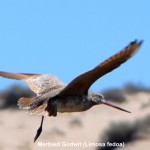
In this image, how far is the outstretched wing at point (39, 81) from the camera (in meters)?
16.2

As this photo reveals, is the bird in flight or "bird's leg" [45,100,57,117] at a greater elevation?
the bird in flight

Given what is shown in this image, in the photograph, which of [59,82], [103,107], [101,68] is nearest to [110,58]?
[101,68]

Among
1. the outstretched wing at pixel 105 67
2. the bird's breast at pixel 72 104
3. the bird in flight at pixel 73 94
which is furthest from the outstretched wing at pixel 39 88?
the outstretched wing at pixel 105 67

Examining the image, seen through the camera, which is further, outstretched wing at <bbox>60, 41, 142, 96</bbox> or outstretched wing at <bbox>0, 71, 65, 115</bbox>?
outstretched wing at <bbox>0, 71, 65, 115</bbox>

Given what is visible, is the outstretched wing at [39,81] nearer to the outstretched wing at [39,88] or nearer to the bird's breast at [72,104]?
the outstretched wing at [39,88]

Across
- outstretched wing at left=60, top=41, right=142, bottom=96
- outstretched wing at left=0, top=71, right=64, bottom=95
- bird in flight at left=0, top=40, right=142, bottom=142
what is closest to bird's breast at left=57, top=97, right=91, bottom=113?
bird in flight at left=0, top=40, right=142, bottom=142

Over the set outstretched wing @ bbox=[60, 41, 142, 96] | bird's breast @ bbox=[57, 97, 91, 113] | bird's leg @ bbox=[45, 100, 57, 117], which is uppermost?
outstretched wing @ bbox=[60, 41, 142, 96]

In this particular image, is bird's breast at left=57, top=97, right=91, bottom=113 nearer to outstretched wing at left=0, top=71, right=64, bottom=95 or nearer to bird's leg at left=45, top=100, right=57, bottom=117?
bird's leg at left=45, top=100, right=57, bottom=117

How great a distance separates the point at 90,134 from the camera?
23.3 metres

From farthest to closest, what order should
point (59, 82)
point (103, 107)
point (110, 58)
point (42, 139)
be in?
1. point (103, 107)
2. point (42, 139)
3. point (59, 82)
4. point (110, 58)

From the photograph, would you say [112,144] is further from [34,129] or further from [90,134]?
[34,129]

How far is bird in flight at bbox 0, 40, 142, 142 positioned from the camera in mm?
14711

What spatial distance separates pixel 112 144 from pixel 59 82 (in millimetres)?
5310

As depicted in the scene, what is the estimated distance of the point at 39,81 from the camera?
16.7 m
